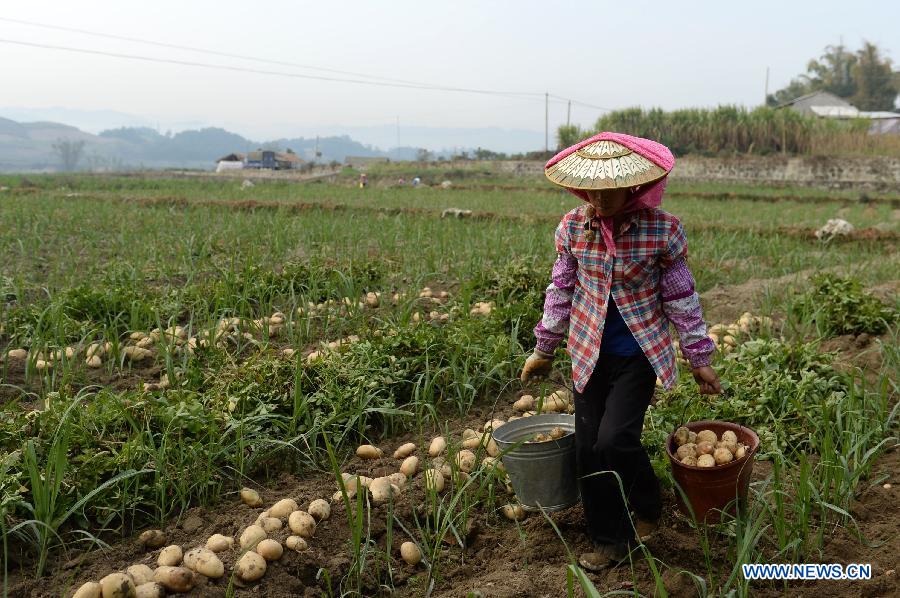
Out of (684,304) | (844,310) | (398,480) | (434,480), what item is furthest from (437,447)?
(844,310)

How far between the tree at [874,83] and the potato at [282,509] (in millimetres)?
56716

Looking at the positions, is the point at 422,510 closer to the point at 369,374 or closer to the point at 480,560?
the point at 480,560

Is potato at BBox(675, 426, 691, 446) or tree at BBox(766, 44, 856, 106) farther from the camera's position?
tree at BBox(766, 44, 856, 106)

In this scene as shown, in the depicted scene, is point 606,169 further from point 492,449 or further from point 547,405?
point 547,405

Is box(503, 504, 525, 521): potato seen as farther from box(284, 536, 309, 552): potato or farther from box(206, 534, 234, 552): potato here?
box(206, 534, 234, 552): potato

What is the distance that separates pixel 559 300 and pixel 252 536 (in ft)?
3.70

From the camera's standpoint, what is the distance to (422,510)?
2281 mm

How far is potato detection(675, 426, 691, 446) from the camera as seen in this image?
7.22 feet

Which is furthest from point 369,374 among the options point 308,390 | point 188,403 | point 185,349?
point 185,349

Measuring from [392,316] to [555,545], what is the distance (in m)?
2.05

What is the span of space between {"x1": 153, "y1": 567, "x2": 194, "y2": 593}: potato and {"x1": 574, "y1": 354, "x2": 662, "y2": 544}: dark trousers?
1.09 meters

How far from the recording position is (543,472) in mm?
2170

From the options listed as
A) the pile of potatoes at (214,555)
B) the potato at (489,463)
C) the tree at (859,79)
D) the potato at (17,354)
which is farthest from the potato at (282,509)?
the tree at (859,79)
